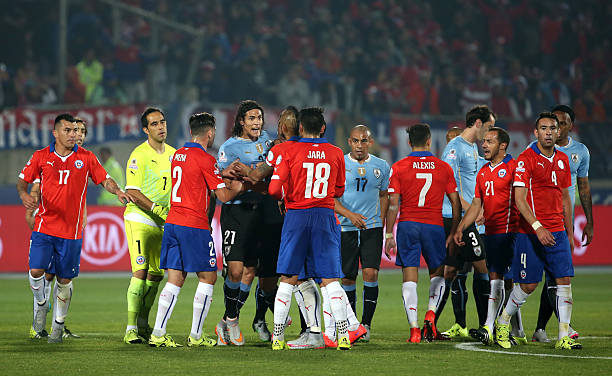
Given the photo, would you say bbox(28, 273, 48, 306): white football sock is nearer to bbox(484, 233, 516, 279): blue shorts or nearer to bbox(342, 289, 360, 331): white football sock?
bbox(342, 289, 360, 331): white football sock

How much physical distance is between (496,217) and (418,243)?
83 centimetres

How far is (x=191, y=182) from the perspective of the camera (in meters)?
8.20

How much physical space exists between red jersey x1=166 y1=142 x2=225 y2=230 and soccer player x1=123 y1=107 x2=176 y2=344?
49cm

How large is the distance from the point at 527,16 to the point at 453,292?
58.2 ft

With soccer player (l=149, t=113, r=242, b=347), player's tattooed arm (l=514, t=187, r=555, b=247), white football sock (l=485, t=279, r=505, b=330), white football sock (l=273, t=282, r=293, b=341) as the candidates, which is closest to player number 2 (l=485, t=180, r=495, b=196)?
player's tattooed arm (l=514, t=187, r=555, b=247)

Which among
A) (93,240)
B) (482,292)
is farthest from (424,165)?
(93,240)

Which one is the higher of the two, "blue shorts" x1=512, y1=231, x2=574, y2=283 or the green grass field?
"blue shorts" x1=512, y1=231, x2=574, y2=283

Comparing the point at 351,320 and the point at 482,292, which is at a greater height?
the point at 482,292

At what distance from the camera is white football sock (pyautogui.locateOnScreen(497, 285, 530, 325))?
8289 mm

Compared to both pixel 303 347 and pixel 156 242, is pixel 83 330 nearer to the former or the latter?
pixel 156 242

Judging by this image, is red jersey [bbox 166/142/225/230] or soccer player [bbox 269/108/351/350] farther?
red jersey [bbox 166/142/225/230]

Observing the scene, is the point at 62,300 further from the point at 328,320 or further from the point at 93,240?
the point at 93,240

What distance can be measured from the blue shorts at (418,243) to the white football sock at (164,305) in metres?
2.34

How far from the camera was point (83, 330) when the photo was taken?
9.91 m
